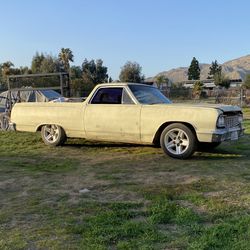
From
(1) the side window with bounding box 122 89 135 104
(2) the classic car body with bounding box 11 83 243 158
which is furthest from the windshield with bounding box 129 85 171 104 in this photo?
(1) the side window with bounding box 122 89 135 104

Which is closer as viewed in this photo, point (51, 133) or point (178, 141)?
point (178, 141)

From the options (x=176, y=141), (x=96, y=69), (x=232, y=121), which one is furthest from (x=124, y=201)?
(x=96, y=69)

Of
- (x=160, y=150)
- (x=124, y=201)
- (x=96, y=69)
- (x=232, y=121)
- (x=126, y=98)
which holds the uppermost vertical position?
(x=96, y=69)

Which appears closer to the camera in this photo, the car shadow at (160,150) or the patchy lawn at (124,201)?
the patchy lawn at (124,201)

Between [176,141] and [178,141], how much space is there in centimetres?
4

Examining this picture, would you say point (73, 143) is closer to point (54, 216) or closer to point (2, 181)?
point (2, 181)

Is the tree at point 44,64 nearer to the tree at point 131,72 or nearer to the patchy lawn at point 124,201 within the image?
the tree at point 131,72

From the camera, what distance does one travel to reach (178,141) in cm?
800

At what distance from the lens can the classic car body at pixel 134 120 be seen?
779 centimetres

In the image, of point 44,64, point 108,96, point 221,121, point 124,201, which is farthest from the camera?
point 44,64

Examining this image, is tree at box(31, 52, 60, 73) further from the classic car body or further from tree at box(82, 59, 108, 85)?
the classic car body

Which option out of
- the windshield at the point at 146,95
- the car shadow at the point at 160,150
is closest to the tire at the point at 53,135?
the car shadow at the point at 160,150

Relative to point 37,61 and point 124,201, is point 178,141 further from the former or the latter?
point 37,61

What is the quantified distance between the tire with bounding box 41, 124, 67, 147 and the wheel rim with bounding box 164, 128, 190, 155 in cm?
262
